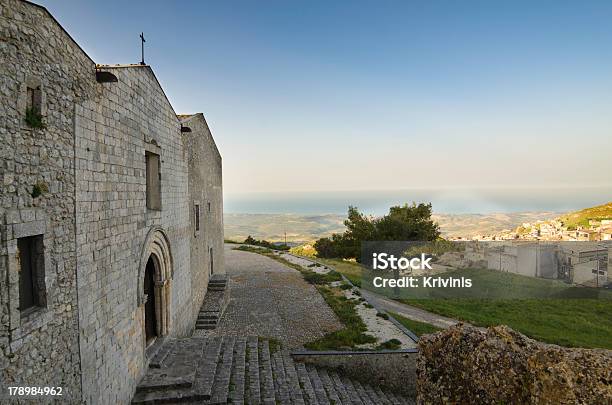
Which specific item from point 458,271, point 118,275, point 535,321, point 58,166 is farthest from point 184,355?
point 458,271

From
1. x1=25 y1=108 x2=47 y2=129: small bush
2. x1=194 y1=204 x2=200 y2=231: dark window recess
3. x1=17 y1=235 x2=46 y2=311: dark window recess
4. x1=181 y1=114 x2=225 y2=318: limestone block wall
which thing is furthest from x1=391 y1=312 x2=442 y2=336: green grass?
x1=25 y1=108 x2=47 y2=129: small bush

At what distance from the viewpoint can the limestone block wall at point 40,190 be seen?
356 centimetres

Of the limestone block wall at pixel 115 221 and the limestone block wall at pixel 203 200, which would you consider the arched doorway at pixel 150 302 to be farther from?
the limestone block wall at pixel 203 200

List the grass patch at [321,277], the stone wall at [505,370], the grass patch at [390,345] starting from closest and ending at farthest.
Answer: the stone wall at [505,370]
the grass patch at [390,345]
the grass patch at [321,277]

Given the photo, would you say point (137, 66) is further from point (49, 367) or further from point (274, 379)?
point (274, 379)

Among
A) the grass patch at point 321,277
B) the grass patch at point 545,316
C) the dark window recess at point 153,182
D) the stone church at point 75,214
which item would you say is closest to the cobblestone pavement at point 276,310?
the grass patch at point 321,277

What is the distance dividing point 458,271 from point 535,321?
254 inches

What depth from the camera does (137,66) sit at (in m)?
7.26

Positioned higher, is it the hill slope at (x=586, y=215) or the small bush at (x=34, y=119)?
the small bush at (x=34, y=119)

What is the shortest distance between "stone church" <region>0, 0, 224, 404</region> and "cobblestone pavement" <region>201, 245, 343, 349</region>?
12.6ft

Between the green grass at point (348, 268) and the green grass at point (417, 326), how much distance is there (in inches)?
242

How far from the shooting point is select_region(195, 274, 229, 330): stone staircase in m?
12.4

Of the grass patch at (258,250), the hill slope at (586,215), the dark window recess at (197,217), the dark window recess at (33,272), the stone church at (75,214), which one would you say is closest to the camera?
the stone church at (75,214)

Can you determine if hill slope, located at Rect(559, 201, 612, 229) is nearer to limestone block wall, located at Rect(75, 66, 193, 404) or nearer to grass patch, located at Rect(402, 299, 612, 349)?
grass patch, located at Rect(402, 299, 612, 349)
